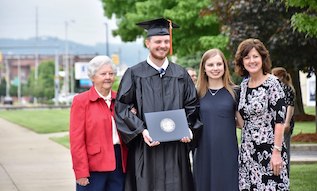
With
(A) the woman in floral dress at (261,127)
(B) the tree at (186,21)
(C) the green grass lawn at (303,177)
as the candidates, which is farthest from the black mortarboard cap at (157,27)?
(B) the tree at (186,21)

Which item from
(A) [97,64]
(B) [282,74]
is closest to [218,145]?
(A) [97,64]

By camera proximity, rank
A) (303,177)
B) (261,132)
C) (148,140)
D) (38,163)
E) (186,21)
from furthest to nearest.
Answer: (186,21) < (38,163) < (303,177) < (261,132) < (148,140)

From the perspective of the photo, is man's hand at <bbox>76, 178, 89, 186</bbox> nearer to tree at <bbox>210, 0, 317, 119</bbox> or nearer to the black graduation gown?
the black graduation gown

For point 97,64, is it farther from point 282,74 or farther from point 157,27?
point 282,74

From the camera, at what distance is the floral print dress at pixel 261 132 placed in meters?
6.38

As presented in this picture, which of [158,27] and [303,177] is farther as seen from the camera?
[303,177]

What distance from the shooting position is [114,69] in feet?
22.1

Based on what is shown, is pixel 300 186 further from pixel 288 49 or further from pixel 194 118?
pixel 288 49

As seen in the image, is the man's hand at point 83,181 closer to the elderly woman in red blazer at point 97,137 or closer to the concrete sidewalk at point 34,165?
the elderly woman in red blazer at point 97,137

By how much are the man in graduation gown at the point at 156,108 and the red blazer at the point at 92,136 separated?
0.70 ft

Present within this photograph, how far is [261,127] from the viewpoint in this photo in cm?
641

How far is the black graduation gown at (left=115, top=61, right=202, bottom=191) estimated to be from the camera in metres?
6.44

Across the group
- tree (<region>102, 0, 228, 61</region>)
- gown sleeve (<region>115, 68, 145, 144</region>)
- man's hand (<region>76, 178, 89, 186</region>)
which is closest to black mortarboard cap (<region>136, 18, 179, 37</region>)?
gown sleeve (<region>115, 68, 145, 144</region>)

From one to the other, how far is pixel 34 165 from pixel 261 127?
9517 mm
